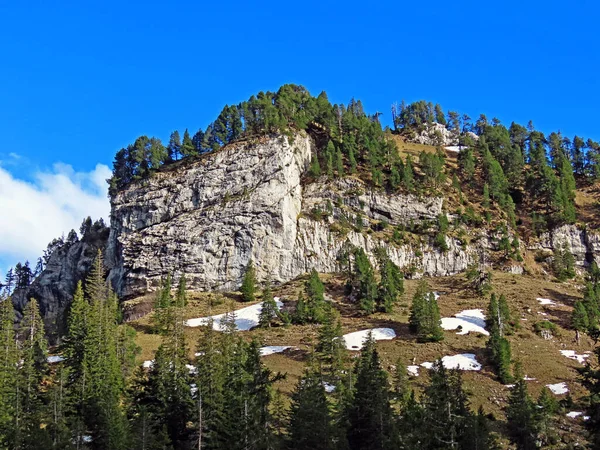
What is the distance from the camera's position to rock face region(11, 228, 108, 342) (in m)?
142

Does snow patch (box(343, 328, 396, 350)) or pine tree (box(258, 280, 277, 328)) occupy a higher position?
pine tree (box(258, 280, 277, 328))

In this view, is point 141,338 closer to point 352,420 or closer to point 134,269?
point 134,269

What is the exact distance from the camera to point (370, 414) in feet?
150

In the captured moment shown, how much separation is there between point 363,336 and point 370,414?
41.8 m

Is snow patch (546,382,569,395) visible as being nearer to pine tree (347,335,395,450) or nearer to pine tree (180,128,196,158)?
pine tree (347,335,395,450)

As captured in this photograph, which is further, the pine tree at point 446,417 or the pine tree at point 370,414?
the pine tree at point 370,414

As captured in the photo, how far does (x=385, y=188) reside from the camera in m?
140

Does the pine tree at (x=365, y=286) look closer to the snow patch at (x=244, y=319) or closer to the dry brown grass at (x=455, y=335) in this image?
the dry brown grass at (x=455, y=335)

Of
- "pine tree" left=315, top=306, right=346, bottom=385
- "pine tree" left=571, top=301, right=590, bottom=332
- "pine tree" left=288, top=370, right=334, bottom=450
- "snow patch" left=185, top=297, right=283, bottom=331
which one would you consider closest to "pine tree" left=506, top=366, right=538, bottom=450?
"pine tree" left=288, top=370, right=334, bottom=450

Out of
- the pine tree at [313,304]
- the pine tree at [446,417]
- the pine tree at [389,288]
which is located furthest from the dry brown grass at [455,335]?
the pine tree at [446,417]

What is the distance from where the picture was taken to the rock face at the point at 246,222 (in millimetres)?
122438

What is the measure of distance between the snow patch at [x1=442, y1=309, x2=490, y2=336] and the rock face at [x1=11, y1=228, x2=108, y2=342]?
8543cm

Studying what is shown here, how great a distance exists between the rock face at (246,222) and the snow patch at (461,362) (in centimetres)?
4562

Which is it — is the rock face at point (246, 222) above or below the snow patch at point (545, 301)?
above
